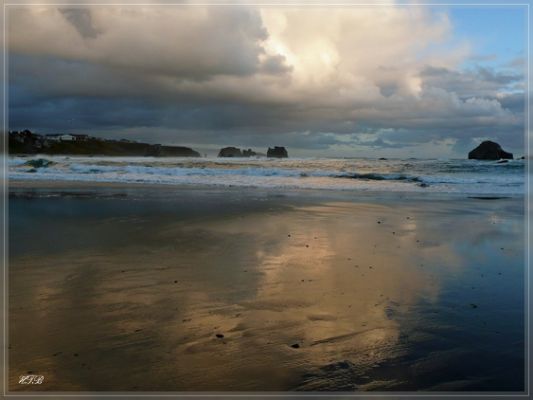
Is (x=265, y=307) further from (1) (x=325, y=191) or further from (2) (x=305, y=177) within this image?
(2) (x=305, y=177)

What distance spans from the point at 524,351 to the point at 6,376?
4.09 metres

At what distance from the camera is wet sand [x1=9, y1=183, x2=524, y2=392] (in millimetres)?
3145

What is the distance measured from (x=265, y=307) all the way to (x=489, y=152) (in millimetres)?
47663

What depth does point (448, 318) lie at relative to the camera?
420 cm

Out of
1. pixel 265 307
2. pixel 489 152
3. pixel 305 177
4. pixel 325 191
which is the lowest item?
pixel 265 307

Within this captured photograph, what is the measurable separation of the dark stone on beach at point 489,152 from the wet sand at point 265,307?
133 ft

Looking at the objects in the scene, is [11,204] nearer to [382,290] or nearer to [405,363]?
[382,290]

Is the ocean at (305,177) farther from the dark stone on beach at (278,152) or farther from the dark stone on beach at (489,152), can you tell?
the dark stone on beach at (278,152)

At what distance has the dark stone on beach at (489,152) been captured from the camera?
44594 mm

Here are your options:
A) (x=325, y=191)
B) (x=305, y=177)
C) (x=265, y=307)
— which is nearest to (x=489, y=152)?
(x=305, y=177)

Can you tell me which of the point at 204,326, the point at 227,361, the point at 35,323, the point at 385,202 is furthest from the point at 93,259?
the point at 385,202

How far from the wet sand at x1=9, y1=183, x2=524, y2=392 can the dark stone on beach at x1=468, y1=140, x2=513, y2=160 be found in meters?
40.7

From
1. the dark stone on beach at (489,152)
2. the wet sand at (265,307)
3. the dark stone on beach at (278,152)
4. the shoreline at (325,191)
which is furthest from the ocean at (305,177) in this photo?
the dark stone on beach at (278,152)

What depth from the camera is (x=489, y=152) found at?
45.3 meters
